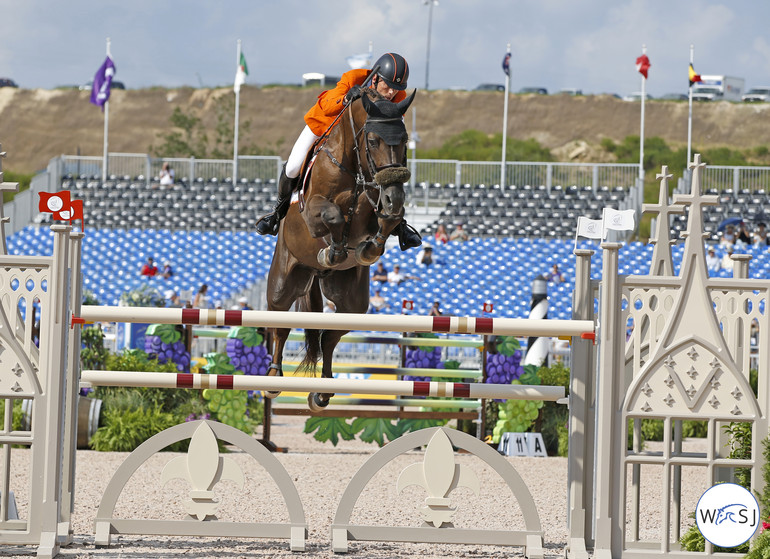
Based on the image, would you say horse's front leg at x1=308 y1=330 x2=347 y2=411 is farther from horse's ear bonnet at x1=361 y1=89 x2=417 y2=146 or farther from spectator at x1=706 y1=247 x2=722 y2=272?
spectator at x1=706 y1=247 x2=722 y2=272

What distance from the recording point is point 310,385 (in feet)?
14.9

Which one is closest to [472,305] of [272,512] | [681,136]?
[272,512]

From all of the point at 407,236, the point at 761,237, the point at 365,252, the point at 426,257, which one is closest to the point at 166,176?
the point at 426,257

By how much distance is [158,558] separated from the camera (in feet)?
15.3

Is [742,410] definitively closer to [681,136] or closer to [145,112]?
[681,136]

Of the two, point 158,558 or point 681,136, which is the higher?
point 681,136

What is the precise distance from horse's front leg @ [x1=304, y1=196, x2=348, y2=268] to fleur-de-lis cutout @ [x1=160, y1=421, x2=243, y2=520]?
56.6 inches

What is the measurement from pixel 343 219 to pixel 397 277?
15.0 m

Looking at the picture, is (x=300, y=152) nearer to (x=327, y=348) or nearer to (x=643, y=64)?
(x=327, y=348)

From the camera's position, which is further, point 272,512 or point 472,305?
point 472,305

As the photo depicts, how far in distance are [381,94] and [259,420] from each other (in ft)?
24.2

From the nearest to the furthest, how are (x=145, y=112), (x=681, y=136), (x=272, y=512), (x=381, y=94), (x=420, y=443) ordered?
(x=420, y=443)
(x=381, y=94)
(x=272, y=512)
(x=681, y=136)
(x=145, y=112)

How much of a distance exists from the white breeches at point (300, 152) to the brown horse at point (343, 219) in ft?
0.49

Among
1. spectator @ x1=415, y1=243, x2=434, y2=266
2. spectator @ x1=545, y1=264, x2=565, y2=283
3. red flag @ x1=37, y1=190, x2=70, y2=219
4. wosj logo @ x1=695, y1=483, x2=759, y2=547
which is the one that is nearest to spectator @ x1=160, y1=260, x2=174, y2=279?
spectator @ x1=415, y1=243, x2=434, y2=266
